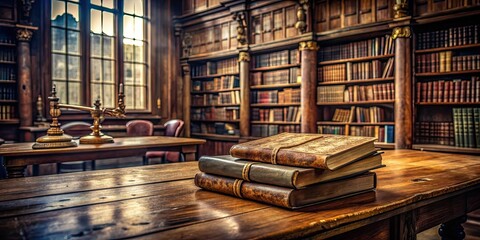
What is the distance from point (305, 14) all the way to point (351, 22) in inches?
28.2

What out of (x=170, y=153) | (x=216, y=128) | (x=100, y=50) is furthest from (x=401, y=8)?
(x=100, y=50)

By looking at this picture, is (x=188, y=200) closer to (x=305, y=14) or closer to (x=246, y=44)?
(x=305, y=14)

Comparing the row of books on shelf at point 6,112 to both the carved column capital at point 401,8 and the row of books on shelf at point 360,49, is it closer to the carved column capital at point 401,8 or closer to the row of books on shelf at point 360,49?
the row of books on shelf at point 360,49

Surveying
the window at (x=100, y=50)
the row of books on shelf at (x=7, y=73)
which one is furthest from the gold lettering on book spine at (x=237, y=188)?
the window at (x=100, y=50)

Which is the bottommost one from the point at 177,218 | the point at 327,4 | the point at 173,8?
the point at 177,218

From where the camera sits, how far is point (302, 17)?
553 cm

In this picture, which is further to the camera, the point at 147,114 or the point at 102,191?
the point at 147,114

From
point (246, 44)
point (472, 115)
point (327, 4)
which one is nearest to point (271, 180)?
point (472, 115)

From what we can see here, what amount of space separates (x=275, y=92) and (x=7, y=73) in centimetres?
406

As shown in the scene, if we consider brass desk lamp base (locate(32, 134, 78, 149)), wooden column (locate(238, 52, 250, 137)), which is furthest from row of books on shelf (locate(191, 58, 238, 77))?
brass desk lamp base (locate(32, 134, 78, 149))

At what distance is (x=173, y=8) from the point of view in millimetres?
7902

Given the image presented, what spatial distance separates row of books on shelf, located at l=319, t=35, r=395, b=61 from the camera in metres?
4.86

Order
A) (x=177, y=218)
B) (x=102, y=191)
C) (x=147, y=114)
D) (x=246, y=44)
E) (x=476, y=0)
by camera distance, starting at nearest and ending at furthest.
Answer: (x=177, y=218) → (x=102, y=191) → (x=476, y=0) → (x=246, y=44) → (x=147, y=114)

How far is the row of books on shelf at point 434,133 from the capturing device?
4395mm
